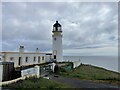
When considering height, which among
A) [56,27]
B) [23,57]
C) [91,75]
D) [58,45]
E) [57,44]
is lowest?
[91,75]

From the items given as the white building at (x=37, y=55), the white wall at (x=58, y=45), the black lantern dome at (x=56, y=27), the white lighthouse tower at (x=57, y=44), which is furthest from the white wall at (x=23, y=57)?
the black lantern dome at (x=56, y=27)

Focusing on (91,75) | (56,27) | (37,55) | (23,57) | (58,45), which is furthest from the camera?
(56,27)

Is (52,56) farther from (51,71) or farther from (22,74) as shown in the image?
(22,74)

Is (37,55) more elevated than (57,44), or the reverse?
(57,44)

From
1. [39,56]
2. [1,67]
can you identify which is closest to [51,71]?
[39,56]

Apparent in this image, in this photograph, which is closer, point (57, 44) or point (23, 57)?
point (23, 57)

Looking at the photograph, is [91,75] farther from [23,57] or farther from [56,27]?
[56,27]

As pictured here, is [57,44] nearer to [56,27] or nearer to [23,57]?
[56,27]

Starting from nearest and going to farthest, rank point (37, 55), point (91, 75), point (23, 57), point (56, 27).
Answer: point (91, 75)
point (23, 57)
point (37, 55)
point (56, 27)

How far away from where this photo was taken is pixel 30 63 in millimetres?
26750

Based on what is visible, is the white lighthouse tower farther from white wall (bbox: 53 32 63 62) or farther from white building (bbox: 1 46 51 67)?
white building (bbox: 1 46 51 67)

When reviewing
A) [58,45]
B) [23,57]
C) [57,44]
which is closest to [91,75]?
[23,57]

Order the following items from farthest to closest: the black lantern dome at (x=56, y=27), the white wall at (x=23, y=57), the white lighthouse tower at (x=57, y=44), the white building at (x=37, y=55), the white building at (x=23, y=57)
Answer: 1. the black lantern dome at (x=56, y=27)
2. the white lighthouse tower at (x=57, y=44)
3. the white building at (x=37, y=55)
4. the white wall at (x=23, y=57)
5. the white building at (x=23, y=57)

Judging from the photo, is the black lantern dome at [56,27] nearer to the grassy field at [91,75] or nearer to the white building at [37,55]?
the white building at [37,55]
